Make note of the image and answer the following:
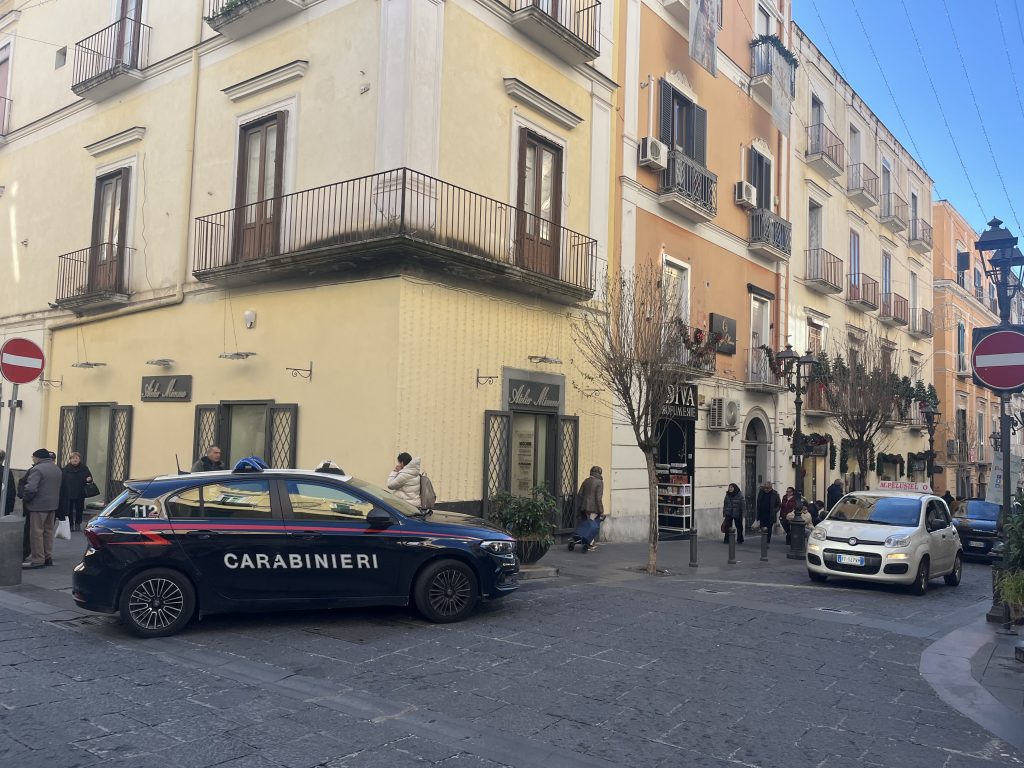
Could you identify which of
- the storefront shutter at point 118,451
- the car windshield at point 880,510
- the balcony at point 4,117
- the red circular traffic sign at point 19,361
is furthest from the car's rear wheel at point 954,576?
the balcony at point 4,117

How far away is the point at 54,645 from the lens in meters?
7.20

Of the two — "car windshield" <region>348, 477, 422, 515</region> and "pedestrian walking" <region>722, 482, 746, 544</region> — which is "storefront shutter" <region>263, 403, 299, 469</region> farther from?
"pedestrian walking" <region>722, 482, 746, 544</region>

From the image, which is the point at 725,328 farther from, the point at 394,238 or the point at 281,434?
the point at 281,434

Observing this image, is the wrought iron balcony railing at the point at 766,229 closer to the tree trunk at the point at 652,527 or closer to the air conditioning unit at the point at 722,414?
the air conditioning unit at the point at 722,414

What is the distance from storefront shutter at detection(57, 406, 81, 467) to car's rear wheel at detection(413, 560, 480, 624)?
14096 millimetres

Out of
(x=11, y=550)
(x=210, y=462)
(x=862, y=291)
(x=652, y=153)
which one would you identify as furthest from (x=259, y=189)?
(x=862, y=291)

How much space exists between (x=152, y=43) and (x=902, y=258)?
94.4 feet

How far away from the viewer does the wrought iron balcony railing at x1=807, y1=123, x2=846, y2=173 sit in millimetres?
25609

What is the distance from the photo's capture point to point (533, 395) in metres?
14.8

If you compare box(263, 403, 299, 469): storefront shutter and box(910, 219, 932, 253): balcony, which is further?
box(910, 219, 932, 253): balcony

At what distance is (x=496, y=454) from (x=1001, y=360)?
7.72m

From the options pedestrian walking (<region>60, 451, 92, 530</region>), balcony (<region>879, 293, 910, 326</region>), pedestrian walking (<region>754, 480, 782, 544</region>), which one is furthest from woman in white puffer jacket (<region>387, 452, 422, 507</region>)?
balcony (<region>879, 293, 910, 326</region>)

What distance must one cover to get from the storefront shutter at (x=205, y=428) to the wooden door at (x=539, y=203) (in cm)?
642

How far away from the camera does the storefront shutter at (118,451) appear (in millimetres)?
17422
